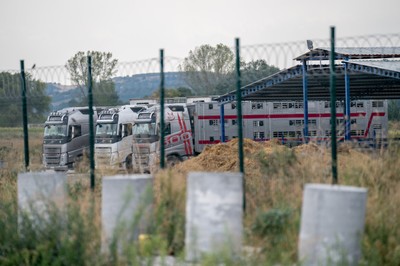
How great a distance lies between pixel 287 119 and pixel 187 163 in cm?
1347

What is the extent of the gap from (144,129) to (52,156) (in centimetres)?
514

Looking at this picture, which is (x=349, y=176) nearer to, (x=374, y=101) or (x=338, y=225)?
(x=338, y=225)

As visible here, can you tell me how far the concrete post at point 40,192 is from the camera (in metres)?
9.88

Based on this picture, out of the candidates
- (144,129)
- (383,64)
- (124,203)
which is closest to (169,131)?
(144,129)

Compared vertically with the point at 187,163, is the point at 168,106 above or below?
above

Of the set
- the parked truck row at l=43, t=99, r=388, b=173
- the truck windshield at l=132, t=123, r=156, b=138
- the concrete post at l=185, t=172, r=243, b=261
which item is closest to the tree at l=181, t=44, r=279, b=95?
the concrete post at l=185, t=172, r=243, b=261

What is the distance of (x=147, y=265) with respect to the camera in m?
7.85

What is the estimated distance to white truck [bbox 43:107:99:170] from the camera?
33219 mm

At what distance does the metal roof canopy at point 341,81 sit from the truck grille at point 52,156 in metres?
8.05

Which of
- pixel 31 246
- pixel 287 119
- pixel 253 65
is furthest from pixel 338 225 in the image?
pixel 287 119

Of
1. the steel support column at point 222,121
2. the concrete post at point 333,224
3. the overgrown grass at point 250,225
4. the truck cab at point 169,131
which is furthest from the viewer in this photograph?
the steel support column at point 222,121

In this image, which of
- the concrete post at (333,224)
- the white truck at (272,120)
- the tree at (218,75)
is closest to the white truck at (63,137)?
the white truck at (272,120)

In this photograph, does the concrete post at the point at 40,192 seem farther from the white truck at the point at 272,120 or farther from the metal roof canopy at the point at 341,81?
the white truck at the point at 272,120

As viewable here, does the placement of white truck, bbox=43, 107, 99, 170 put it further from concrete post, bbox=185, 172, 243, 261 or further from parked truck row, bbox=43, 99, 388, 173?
concrete post, bbox=185, 172, 243, 261
